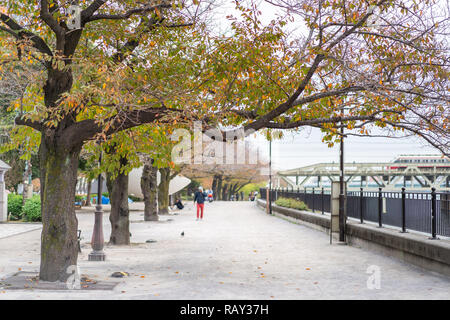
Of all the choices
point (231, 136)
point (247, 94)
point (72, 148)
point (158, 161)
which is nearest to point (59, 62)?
point (72, 148)

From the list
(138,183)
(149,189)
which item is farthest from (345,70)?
(138,183)

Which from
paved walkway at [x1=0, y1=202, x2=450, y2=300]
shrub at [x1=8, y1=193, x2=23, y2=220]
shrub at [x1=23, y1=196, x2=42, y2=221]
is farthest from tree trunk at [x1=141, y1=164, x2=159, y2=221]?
paved walkway at [x1=0, y1=202, x2=450, y2=300]

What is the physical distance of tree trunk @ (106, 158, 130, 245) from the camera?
57.9ft

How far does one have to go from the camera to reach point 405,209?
48.0 feet

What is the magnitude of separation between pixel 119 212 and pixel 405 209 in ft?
28.0

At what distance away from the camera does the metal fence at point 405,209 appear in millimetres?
12562

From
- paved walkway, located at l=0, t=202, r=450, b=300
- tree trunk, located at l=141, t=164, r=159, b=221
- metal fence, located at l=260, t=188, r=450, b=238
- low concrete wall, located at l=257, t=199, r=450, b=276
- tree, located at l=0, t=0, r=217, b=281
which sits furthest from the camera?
tree trunk, located at l=141, t=164, r=159, b=221

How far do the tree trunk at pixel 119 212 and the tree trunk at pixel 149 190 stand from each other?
426 inches

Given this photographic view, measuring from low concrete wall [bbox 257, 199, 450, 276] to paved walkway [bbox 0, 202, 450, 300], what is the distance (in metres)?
0.26

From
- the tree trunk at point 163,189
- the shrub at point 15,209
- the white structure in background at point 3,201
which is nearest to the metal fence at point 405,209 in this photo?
the tree trunk at point 163,189

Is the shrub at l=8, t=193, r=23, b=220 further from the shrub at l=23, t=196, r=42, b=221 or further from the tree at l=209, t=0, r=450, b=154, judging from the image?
the tree at l=209, t=0, r=450, b=154

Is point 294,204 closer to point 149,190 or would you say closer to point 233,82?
point 149,190

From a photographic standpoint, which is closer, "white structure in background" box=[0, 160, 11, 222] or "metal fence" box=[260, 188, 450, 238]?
"metal fence" box=[260, 188, 450, 238]

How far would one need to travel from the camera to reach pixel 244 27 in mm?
12008
